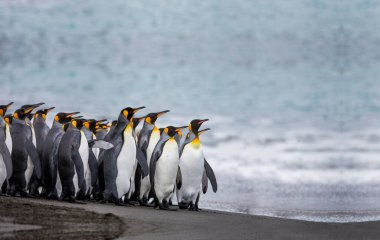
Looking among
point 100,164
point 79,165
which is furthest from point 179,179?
point 79,165

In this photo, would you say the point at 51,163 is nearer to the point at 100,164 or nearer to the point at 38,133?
the point at 100,164

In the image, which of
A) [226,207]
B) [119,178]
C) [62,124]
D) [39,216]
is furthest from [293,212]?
[39,216]

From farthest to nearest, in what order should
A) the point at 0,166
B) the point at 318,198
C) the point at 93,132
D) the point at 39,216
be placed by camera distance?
the point at 318,198
the point at 93,132
the point at 0,166
the point at 39,216

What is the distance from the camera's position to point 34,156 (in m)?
10.3

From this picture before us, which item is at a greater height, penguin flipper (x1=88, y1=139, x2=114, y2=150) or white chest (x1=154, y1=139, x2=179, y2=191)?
penguin flipper (x1=88, y1=139, x2=114, y2=150)

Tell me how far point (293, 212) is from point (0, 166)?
13.1ft

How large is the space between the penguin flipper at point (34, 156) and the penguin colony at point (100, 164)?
0.04 feet

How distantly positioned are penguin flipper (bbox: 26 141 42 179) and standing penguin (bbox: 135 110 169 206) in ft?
4.28

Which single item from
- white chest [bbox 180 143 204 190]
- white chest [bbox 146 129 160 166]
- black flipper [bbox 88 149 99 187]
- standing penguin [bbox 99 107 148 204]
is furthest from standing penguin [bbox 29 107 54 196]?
white chest [bbox 180 143 204 190]

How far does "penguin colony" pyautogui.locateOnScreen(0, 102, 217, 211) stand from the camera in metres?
9.91

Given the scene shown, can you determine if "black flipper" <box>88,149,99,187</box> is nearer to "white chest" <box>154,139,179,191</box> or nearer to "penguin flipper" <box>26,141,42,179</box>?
"penguin flipper" <box>26,141,42,179</box>

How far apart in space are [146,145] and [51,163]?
1484 mm

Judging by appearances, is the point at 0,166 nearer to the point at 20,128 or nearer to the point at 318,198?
the point at 20,128

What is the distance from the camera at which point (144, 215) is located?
8.23 m
